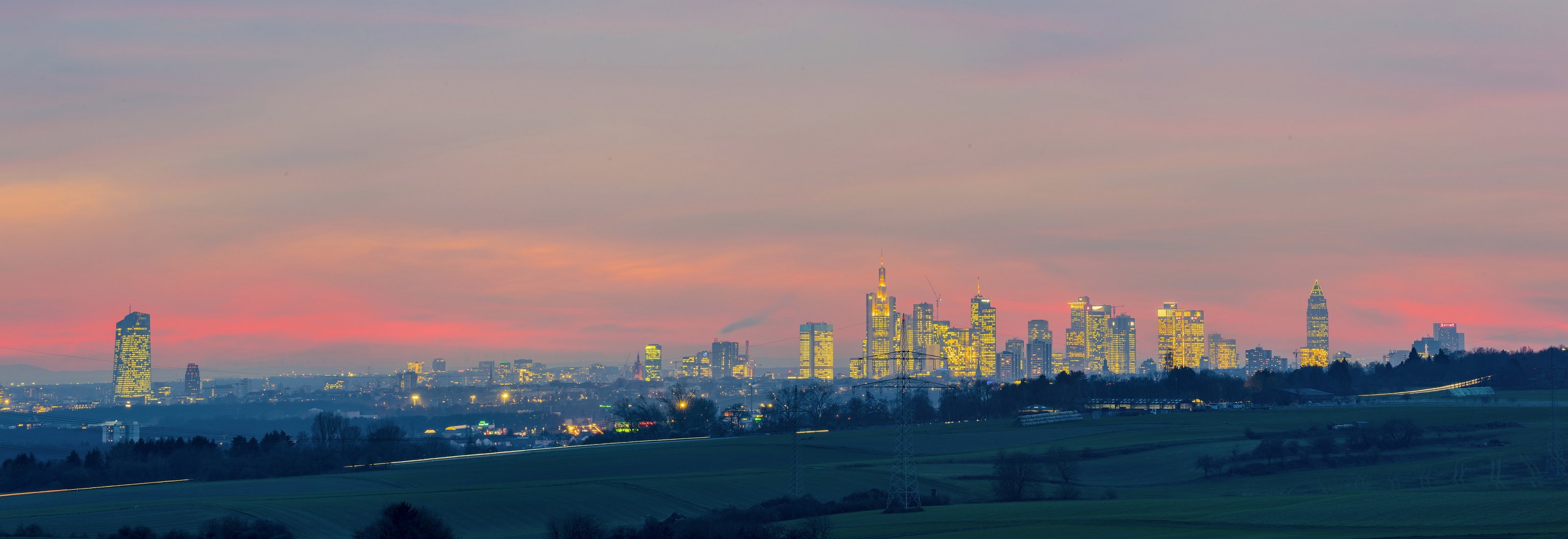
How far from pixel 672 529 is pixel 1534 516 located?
4131 centimetres

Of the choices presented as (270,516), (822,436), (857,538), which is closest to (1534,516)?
(857,538)

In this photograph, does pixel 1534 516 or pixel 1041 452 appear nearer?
pixel 1534 516

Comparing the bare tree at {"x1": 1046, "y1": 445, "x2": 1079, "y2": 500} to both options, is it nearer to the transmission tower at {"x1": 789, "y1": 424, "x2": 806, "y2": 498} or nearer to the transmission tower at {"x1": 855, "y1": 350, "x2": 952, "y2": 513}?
the transmission tower at {"x1": 855, "y1": 350, "x2": 952, "y2": 513}

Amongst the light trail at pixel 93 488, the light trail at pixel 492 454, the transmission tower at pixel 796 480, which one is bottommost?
the light trail at pixel 492 454

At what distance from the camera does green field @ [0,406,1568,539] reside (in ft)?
216

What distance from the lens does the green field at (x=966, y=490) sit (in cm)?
6569

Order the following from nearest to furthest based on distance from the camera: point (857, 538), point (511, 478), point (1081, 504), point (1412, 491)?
point (857, 538), point (1412, 491), point (1081, 504), point (511, 478)

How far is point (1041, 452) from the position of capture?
12962 cm

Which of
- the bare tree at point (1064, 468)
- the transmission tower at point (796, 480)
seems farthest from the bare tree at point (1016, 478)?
the transmission tower at point (796, 480)

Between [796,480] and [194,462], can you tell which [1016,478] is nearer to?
[796,480]

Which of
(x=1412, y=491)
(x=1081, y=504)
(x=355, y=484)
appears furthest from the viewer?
(x=355, y=484)

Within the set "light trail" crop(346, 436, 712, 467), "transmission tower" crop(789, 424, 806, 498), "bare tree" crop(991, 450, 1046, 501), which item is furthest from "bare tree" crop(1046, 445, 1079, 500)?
"light trail" crop(346, 436, 712, 467)

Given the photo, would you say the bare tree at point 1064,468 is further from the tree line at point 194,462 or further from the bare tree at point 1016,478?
the tree line at point 194,462

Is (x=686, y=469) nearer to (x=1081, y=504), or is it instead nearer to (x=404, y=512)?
(x=1081, y=504)
